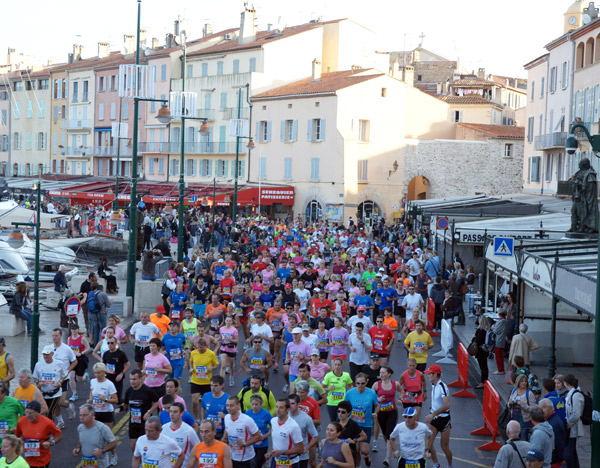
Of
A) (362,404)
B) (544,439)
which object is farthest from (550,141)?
(544,439)

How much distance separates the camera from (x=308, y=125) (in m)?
58.0

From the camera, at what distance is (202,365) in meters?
12.8

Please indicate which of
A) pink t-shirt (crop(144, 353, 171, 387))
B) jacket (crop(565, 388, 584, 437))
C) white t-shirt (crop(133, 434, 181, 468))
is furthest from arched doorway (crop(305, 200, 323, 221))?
white t-shirt (crop(133, 434, 181, 468))

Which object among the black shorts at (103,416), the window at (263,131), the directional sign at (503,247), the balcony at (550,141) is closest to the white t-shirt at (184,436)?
the black shorts at (103,416)

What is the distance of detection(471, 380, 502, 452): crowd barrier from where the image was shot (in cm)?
1224

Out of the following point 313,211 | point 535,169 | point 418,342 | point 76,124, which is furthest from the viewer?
point 76,124

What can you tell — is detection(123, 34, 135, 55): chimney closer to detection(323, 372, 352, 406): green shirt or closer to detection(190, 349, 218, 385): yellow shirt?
detection(190, 349, 218, 385): yellow shirt

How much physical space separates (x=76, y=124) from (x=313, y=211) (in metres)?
32.6

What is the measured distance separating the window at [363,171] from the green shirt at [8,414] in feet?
155

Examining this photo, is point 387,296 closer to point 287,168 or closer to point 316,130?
point 316,130

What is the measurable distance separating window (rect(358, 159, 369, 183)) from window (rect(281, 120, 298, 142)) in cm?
510

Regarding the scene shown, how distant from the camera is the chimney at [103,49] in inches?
3314

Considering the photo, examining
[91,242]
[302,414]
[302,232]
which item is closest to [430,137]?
[302,232]

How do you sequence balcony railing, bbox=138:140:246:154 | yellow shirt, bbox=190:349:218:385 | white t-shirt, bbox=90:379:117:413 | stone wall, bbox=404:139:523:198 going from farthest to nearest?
balcony railing, bbox=138:140:246:154 → stone wall, bbox=404:139:523:198 → yellow shirt, bbox=190:349:218:385 → white t-shirt, bbox=90:379:117:413
